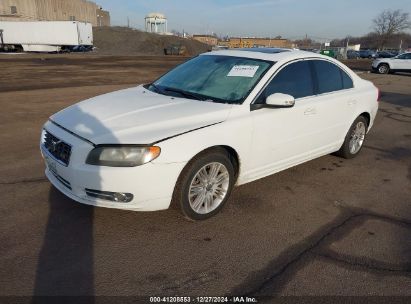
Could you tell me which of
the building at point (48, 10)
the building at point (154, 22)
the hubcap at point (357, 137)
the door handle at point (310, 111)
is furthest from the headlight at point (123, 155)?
the building at point (154, 22)

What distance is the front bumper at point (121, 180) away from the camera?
122 inches

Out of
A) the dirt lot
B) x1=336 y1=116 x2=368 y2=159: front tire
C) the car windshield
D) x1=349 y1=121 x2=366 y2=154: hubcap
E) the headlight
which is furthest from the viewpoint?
x1=349 y1=121 x2=366 y2=154: hubcap

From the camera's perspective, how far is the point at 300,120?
14.3 feet

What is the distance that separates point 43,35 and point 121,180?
49.6 m

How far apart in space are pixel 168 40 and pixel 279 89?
223 ft

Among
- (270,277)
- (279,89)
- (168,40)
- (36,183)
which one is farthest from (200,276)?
(168,40)

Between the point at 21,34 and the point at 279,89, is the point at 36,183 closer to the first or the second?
the point at 279,89

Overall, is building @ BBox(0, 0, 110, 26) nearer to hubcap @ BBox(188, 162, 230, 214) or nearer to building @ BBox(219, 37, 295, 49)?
building @ BBox(219, 37, 295, 49)

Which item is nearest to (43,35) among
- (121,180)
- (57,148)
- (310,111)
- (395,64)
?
(395,64)

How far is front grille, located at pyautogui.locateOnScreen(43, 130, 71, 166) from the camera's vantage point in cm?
327

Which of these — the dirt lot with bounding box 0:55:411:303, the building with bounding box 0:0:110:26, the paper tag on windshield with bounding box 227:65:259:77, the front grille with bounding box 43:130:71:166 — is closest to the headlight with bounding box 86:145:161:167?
the front grille with bounding box 43:130:71:166

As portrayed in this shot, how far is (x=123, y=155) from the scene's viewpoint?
310 cm

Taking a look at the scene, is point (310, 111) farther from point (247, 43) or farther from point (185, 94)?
point (247, 43)

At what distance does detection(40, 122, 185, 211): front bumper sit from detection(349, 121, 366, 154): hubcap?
3506mm
